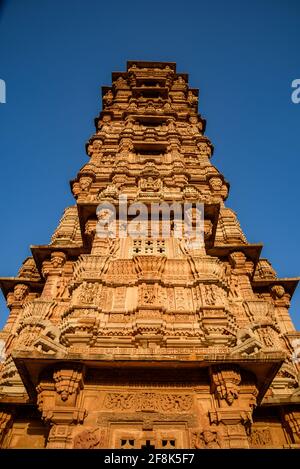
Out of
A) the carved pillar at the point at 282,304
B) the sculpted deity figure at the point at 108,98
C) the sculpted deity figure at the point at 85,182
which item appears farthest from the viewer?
the sculpted deity figure at the point at 108,98

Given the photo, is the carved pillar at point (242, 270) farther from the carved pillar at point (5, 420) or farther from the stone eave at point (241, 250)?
the carved pillar at point (5, 420)

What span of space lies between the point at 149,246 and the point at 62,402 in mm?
5945

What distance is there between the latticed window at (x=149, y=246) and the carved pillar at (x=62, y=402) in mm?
5080

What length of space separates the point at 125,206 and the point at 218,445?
27.8ft

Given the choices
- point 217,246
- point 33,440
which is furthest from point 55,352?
point 217,246

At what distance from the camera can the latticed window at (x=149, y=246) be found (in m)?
11.6

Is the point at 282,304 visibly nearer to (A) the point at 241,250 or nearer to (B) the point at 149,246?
(A) the point at 241,250

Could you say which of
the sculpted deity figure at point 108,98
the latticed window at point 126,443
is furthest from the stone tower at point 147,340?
the sculpted deity figure at point 108,98

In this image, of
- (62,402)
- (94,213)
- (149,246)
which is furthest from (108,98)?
(62,402)

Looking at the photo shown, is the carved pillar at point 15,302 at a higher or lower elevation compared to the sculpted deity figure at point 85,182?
lower

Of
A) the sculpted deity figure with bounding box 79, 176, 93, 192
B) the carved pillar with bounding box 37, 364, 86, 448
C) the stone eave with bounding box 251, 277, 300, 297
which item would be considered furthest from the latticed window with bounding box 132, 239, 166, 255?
the sculpted deity figure with bounding box 79, 176, 93, 192

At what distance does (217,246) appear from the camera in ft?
45.1

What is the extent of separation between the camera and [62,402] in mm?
6746
